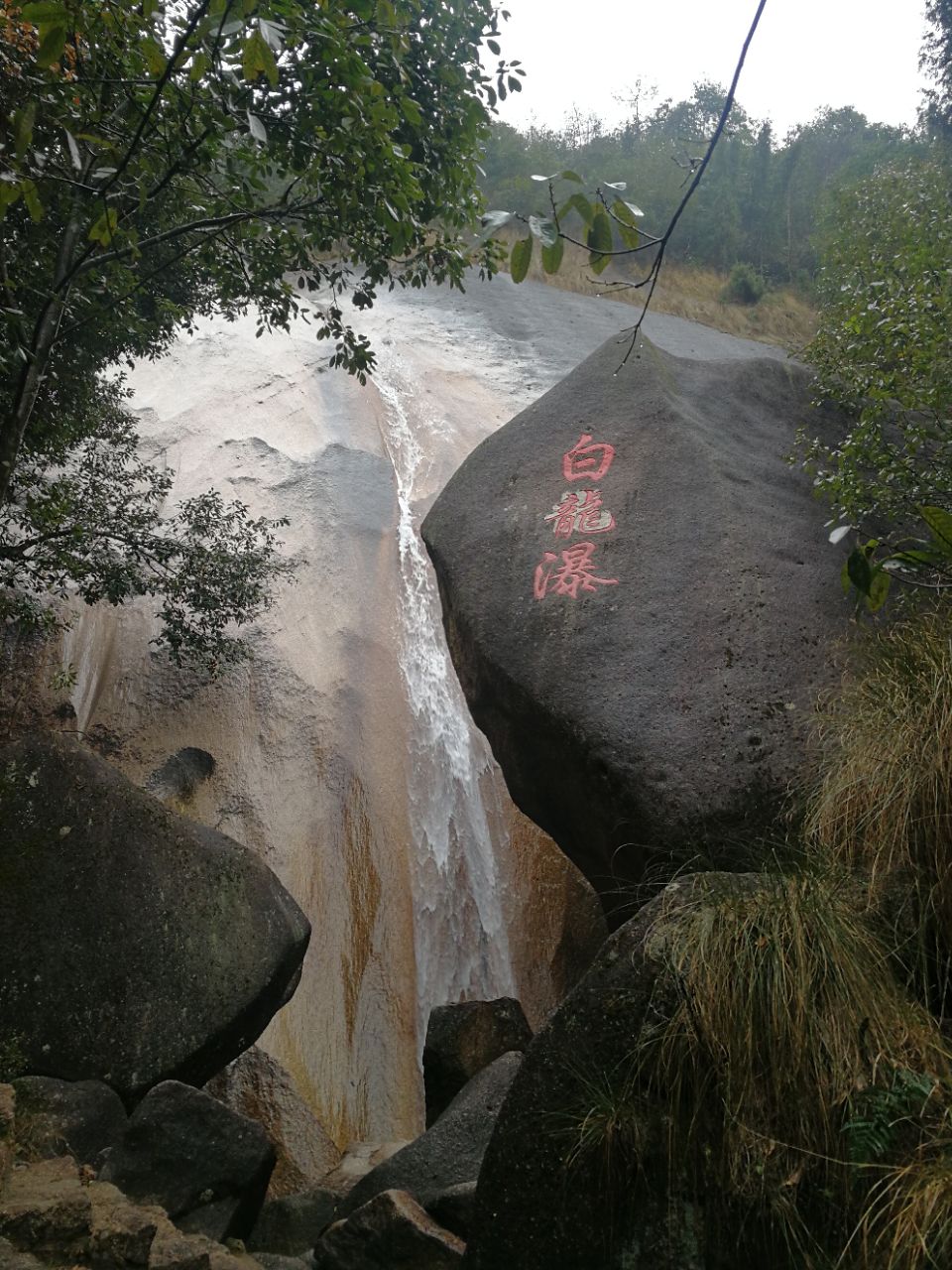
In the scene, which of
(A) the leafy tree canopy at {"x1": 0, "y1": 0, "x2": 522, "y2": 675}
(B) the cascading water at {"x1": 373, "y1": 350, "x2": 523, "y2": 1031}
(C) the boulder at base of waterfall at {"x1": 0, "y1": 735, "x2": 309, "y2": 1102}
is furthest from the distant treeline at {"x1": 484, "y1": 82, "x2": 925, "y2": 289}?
(C) the boulder at base of waterfall at {"x1": 0, "y1": 735, "x2": 309, "y2": 1102}

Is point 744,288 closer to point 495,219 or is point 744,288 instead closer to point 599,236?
point 599,236

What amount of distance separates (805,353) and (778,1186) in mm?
6468

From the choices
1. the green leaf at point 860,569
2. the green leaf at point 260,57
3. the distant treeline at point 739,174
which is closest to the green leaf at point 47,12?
the green leaf at point 260,57

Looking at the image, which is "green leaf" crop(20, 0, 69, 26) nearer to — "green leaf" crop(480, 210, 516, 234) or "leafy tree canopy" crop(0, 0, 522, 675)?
"leafy tree canopy" crop(0, 0, 522, 675)

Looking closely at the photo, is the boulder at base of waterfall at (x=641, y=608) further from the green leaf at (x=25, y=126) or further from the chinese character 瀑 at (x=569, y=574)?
the green leaf at (x=25, y=126)

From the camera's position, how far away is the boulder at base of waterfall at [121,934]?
479 centimetres

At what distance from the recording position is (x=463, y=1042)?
579 cm

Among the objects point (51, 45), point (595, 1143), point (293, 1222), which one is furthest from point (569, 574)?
point (51, 45)

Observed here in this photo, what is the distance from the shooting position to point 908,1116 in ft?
8.80

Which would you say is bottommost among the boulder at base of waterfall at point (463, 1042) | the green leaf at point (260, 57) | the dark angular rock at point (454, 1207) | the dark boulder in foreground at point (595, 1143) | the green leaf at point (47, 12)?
the boulder at base of waterfall at point (463, 1042)

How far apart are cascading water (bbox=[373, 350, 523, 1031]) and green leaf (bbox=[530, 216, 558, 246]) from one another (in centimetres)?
650

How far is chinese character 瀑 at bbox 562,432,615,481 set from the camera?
20.6 feet

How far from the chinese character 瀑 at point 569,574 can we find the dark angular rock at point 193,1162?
3048 mm

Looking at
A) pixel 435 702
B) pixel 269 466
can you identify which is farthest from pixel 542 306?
pixel 435 702
